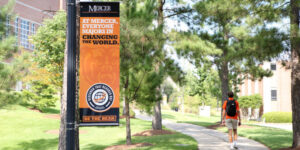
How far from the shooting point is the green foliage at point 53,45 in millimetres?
23312

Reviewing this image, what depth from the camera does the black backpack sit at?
10.1 meters

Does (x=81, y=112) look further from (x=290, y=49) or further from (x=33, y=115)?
(x=33, y=115)

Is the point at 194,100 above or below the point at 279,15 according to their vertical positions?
below

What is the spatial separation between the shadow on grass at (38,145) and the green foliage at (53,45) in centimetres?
776

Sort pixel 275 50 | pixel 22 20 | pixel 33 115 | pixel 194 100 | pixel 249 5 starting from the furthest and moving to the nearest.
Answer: pixel 194 100 → pixel 22 20 → pixel 33 115 → pixel 249 5 → pixel 275 50

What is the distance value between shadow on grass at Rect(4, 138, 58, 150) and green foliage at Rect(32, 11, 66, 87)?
25.4 feet

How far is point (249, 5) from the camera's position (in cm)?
1190

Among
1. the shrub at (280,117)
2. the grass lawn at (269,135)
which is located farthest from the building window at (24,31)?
the grass lawn at (269,135)

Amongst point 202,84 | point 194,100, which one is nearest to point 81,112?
point 202,84

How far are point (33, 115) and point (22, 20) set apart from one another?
23.1 m

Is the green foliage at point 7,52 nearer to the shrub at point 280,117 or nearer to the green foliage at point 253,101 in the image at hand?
the shrub at point 280,117

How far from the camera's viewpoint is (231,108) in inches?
400

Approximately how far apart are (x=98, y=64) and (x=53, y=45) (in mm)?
18555

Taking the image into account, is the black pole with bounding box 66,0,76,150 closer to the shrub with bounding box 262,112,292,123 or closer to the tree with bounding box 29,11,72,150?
the tree with bounding box 29,11,72,150
